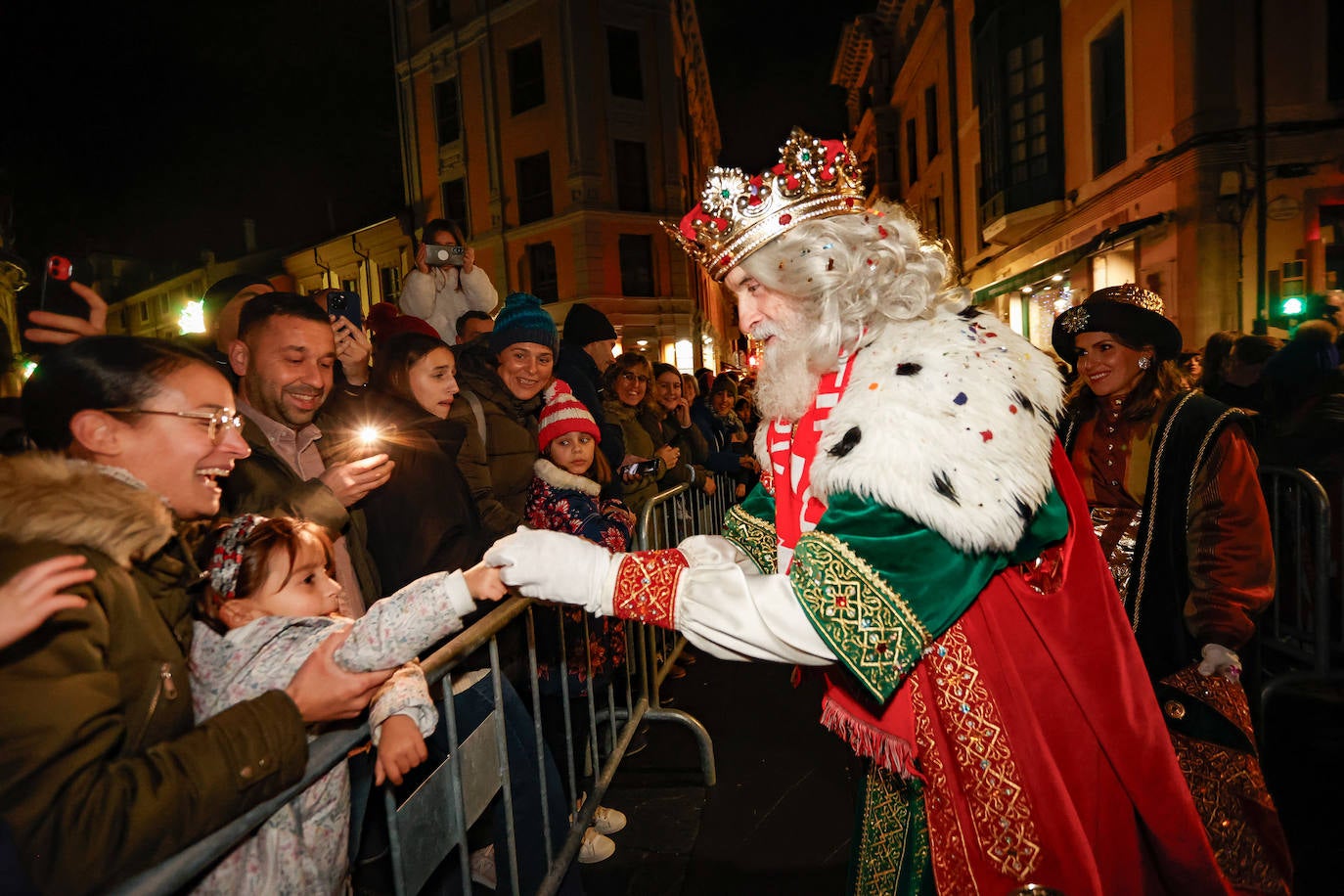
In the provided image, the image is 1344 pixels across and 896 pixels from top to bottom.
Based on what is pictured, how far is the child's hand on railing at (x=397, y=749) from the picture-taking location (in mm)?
1686

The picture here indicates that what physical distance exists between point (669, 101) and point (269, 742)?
30.7 meters

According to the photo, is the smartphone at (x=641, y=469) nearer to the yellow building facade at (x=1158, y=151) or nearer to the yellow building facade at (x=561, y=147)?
the yellow building facade at (x=1158, y=151)

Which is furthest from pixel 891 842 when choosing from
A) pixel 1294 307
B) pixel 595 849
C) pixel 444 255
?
pixel 1294 307

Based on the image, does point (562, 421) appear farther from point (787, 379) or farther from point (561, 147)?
point (561, 147)

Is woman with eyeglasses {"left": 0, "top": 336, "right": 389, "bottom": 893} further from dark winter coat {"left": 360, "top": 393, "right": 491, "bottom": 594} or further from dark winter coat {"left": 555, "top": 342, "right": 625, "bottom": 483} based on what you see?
dark winter coat {"left": 555, "top": 342, "right": 625, "bottom": 483}

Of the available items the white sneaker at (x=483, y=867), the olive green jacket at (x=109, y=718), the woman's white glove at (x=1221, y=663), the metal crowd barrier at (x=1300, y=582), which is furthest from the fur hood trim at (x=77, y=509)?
the metal crowd barrier at (x=1300, y=582)

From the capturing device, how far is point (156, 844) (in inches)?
47.4

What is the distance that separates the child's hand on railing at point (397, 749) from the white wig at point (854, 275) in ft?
4.56

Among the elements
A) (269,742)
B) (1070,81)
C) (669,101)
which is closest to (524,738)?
(269,742)

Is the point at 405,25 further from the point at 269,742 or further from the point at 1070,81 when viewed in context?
the point at 269,742

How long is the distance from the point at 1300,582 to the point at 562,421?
15.6ft

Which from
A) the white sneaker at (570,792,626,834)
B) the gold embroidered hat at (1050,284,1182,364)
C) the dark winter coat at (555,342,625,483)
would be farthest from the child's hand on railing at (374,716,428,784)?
the gold embroidered hat at (1050,284,1182,364)

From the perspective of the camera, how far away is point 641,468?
17.4 ft

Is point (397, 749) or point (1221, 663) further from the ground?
point (397, 749)
